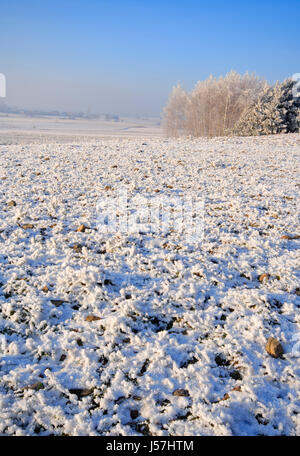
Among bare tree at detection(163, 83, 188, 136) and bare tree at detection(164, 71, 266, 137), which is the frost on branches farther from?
bare tree at detection(163, 83, 188, 136)

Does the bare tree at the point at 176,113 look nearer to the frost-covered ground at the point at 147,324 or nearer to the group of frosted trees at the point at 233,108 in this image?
the group of frosted trees at the point at 233,108

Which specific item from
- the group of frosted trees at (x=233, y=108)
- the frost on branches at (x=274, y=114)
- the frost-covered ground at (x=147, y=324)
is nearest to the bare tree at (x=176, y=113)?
the group of frosted trees at (x=233, y=108)

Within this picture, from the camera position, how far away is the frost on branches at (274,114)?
2658 centimetres

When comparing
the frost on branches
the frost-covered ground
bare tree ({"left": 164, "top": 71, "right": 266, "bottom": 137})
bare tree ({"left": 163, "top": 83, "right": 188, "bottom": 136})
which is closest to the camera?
the frost-covered ground

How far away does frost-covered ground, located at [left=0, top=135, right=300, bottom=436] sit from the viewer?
7.93ft

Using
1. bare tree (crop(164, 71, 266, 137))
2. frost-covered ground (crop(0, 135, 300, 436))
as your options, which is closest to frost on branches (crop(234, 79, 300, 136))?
bare tree (crop(164, 71, 266, 137))

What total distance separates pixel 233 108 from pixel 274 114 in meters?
12.7

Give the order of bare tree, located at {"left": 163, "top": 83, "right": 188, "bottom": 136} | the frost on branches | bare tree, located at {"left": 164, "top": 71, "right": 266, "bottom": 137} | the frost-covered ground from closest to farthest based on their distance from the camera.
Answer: the frost-covered ground < the frost on branches < bare tree, located at {"left": 164, "top": 71, "right": 266, "bottom": 137} < bare tree, located at {"left": 163, "top": 83, "right": 188, "bottom": 136}

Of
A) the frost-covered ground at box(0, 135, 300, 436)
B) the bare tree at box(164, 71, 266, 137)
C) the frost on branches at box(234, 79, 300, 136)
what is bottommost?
the frost-covered ground at box(0, 135, 300, 436)

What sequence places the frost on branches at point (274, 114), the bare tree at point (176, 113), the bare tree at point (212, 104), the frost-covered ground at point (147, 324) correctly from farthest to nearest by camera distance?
the bare tree at point (176, 113) → the bare tree at point (212, 104) → the frost on branches at point (274, 114) → the frost-covered ground at point (147, 324)

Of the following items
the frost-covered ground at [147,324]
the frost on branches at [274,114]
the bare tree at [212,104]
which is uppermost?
the bare tree at [212,104]

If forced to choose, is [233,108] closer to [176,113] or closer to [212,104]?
[212,104]

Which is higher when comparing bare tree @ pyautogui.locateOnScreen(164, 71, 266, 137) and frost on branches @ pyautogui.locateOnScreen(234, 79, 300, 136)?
bare tree @ pyautogui.locateOnScreen(164, 71, 266, 137)

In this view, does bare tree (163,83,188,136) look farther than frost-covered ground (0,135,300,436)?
Yes
